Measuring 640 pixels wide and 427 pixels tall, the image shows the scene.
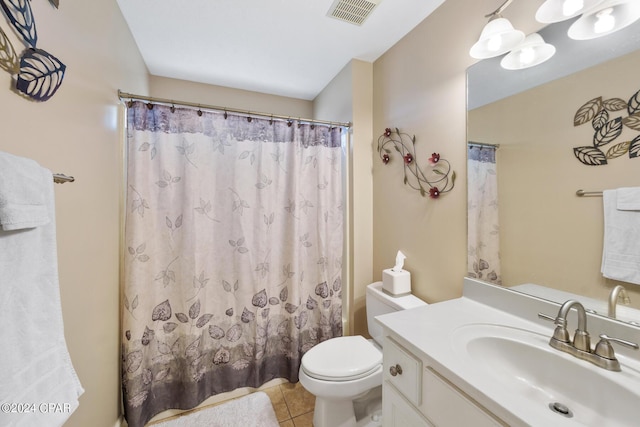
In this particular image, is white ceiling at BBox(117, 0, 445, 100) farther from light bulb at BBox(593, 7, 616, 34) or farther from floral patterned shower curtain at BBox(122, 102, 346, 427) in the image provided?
light bulb at BBox(593, 7, 616, 34)

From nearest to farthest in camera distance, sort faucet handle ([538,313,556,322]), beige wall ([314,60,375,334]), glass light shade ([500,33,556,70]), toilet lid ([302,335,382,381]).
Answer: faucet handle ([538,313,556,322]) → glass light shade ([500,33,556,70]) → toilet lid ([302,335,382,381]) → beige wall ([314,60,375,334])

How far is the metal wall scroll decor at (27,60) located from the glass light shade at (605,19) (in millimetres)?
1781

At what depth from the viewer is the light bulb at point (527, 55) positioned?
0.99 metres

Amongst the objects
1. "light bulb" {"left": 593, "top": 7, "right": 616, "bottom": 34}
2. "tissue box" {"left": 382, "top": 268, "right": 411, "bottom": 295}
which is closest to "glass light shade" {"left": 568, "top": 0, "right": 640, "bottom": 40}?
"light bulb" {"left": 593, "top": 7, "right": 616, "bottom": 34}

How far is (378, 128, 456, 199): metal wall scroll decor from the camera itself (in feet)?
4.41

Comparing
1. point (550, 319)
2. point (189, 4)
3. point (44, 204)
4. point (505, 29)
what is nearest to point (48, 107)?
point (44, 204)

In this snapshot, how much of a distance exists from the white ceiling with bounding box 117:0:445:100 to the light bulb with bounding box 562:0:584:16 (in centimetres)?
Result: 70

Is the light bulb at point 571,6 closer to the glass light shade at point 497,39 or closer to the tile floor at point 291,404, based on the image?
the glass light shade at point 497,39

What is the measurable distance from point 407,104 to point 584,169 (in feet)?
3.25

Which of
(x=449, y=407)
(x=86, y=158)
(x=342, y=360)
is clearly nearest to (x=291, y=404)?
(x=342, y=360)

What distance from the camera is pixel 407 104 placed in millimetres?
1588

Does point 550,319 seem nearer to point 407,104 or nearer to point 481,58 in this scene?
point 481,58

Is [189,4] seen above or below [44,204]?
above

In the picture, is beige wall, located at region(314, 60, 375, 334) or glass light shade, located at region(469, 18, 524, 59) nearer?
glass light shade, located at region(469, 18, 524, 59)
